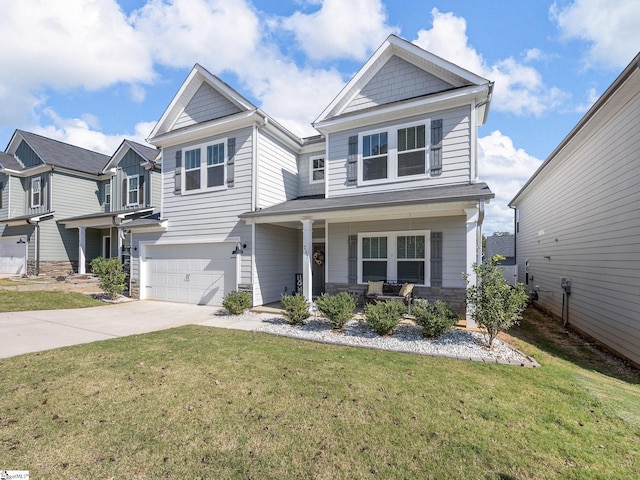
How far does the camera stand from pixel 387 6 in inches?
396

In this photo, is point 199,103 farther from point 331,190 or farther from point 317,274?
point 317,274

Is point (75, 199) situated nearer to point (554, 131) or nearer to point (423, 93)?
point (423, 93)

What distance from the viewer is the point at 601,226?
24.6 feet

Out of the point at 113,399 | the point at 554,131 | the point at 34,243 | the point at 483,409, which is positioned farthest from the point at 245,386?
the point at 34,243

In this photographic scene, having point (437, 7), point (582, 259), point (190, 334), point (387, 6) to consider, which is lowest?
point (190, 334)

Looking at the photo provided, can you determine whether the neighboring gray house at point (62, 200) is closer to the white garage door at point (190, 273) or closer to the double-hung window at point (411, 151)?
the white garage door at point (190, 273)

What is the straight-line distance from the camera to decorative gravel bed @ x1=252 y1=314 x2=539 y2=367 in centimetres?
568

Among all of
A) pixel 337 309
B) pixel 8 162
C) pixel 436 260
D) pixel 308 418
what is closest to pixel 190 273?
pixel 337 309

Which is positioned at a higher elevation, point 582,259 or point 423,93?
point 423,93

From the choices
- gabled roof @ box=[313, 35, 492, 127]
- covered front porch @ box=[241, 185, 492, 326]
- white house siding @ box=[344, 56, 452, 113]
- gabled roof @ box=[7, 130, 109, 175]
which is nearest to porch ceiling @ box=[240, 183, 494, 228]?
covered front porch @ box=[241, 185, 492, 326]

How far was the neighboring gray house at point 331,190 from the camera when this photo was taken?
28.8ft

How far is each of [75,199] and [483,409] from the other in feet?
75.7

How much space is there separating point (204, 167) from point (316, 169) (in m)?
4.39

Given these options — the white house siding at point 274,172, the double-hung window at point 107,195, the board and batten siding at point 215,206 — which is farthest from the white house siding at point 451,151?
the double-hung window at point 107,195
